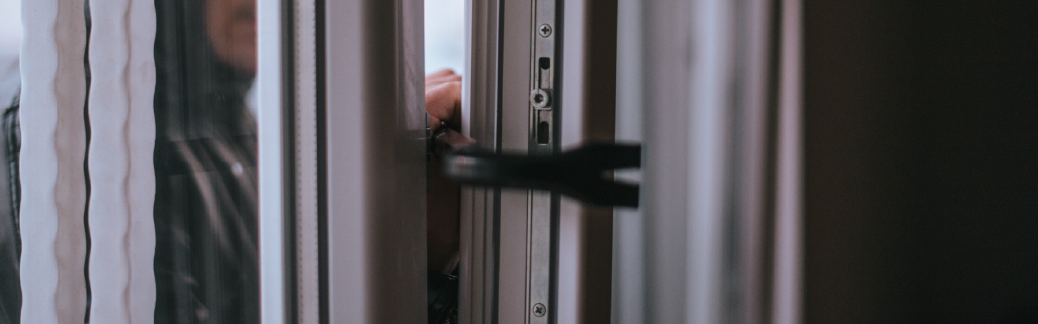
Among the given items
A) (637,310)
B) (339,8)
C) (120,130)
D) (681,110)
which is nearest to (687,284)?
(637,310)

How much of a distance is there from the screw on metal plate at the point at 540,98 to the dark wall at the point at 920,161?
22 centimetres

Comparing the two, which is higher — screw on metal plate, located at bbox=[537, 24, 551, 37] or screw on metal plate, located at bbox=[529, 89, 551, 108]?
screw on metal plate, located at bbox=[537, 24, 551, 37]

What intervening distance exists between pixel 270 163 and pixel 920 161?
0.65 meters

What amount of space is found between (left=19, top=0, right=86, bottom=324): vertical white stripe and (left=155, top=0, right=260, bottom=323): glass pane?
0.06 m

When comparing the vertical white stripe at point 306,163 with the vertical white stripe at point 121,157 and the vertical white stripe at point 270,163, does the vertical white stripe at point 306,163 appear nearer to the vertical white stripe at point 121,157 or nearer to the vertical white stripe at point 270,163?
the vertical white stripe at point 270,163

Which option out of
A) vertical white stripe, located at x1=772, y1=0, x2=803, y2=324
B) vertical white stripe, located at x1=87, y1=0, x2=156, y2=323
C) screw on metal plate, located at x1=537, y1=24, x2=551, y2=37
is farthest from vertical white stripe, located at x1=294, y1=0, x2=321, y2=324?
vertical white stripe, located at x1=772, y1=0, x2=803, y2=324

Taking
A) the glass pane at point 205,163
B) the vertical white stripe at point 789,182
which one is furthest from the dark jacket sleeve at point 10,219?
the vertical white stripe at point 789,182

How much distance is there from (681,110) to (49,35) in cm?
59

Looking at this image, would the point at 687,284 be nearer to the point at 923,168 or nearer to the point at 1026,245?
the point at 923,168

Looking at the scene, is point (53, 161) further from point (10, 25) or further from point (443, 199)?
point (443, 199)

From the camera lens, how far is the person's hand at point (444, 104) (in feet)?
2.37

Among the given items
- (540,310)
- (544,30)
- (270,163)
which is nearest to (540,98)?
(544,30)

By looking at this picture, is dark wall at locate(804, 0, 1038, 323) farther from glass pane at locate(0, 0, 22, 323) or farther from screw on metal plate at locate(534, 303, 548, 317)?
glass pane at locate(0, 0, 22, 323)

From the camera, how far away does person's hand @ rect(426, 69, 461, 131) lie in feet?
2.37
